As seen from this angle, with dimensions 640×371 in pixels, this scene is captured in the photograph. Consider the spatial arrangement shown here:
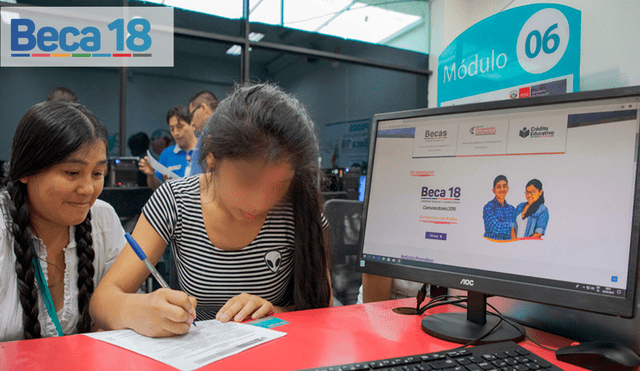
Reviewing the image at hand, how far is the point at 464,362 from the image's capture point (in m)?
0.63

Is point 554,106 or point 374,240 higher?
point 554,106

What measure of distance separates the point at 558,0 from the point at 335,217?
2204 mm

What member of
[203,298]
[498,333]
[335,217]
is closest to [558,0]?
[335,217]

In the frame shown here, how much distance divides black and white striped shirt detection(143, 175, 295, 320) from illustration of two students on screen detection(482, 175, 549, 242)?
0.55 meters

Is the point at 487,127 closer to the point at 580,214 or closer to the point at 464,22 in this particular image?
the point at 580,214

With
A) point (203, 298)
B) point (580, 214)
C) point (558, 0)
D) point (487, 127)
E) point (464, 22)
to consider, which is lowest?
point (203, 298)

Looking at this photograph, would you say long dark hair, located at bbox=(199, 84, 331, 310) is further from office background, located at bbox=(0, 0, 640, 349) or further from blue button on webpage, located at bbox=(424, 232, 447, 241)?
office background, located at bbox=(0, 0, 640, 349)

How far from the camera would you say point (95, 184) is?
3.51ft

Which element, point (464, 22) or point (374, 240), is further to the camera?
point (464, 22)

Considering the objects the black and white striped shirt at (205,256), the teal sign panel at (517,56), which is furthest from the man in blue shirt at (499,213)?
Result: the teal sign panel at (517,56)

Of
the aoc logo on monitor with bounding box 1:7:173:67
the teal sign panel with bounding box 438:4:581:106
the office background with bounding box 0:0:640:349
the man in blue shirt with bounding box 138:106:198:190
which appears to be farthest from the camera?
the aoc logo on monitor with bounding box 1:7:173:67

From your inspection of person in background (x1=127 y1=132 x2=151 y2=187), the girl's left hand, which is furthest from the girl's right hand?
person in background (x1=127 y1=132 x2=151 y2=187)

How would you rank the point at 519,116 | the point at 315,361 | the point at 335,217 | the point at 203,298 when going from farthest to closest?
the point at 335,217 < the point at 203,298 < the point at 519,116 < the point at 315,361

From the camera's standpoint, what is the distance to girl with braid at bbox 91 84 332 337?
91 centimetres
